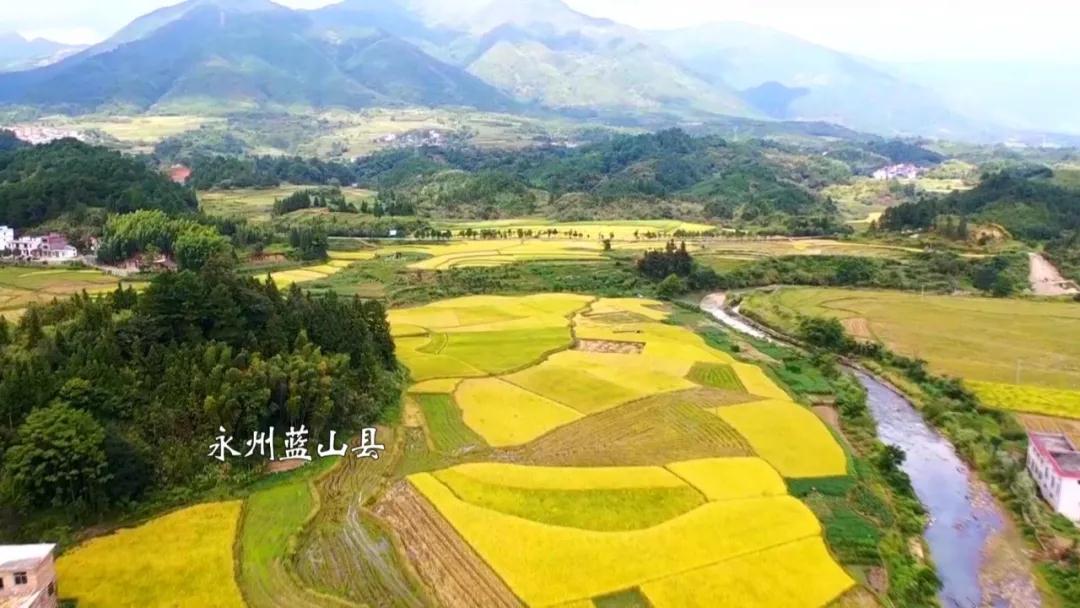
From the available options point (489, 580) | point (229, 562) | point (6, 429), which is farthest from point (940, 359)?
point (6, 429)

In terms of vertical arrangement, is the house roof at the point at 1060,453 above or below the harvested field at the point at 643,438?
above

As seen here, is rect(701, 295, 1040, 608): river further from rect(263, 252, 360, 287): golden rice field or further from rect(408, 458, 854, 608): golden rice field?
rect(263, 252, 360, 287): golden rice field

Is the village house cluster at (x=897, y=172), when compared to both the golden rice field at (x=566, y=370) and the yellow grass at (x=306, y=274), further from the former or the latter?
the golden rice field at (x=566, y=370)

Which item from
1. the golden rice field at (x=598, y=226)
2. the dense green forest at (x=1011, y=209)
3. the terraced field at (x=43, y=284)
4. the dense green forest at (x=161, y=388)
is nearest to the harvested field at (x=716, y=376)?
the dense green forest at (x=161, y=388)

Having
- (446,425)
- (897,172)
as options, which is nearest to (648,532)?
(446,425)

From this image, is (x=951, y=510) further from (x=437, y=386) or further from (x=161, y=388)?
(x=161, y=388)

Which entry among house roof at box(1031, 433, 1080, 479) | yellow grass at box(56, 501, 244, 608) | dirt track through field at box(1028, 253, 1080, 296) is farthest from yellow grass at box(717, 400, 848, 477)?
dirt track through field at box(1028, 253, 1080, 296)

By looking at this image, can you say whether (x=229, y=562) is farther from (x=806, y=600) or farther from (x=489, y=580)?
(x=806, y=600)
